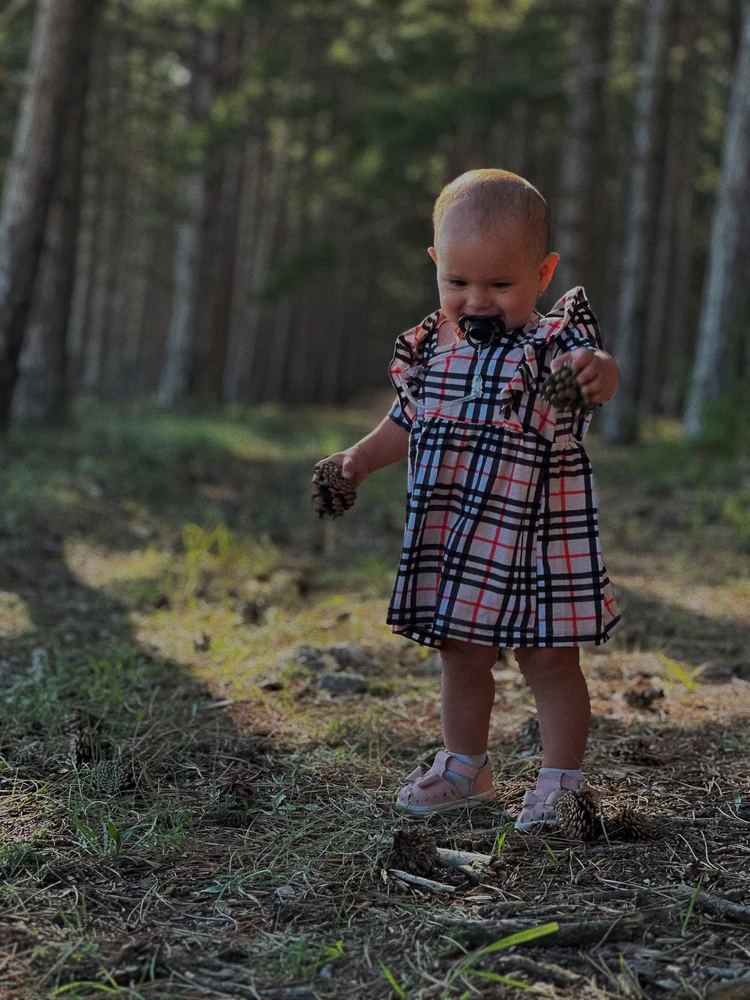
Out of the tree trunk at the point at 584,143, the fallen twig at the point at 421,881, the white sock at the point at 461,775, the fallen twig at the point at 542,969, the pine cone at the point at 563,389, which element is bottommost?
the fallen twig at the point at 421,881

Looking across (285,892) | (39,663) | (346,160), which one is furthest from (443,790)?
(346,160)

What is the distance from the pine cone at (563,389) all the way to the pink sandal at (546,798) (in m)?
0.91

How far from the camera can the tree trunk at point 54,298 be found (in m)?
11.9

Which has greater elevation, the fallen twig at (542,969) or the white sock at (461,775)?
the white sock at (461,775)

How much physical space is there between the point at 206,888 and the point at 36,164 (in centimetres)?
846

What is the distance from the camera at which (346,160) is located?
78.2ft

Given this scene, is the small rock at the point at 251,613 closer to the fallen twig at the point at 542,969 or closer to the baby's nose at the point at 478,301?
the baby's nose at the point at 478,301

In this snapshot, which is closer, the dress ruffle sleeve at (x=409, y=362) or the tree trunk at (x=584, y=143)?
the dress ruffle sleeve at (x=409, y=362)

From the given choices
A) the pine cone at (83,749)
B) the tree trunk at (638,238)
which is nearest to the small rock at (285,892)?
the pine cone at (83,749)

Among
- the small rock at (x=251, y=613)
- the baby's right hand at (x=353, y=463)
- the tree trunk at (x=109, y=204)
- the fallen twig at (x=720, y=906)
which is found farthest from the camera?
the tree trunk at (x=109, y=204)

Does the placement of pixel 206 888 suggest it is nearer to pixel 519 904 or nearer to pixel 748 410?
pixel 519 904

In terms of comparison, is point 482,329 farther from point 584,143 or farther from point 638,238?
point 584,143

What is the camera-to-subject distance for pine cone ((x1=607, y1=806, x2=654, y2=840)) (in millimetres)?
2518

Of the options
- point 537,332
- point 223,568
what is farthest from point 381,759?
point 223,568
